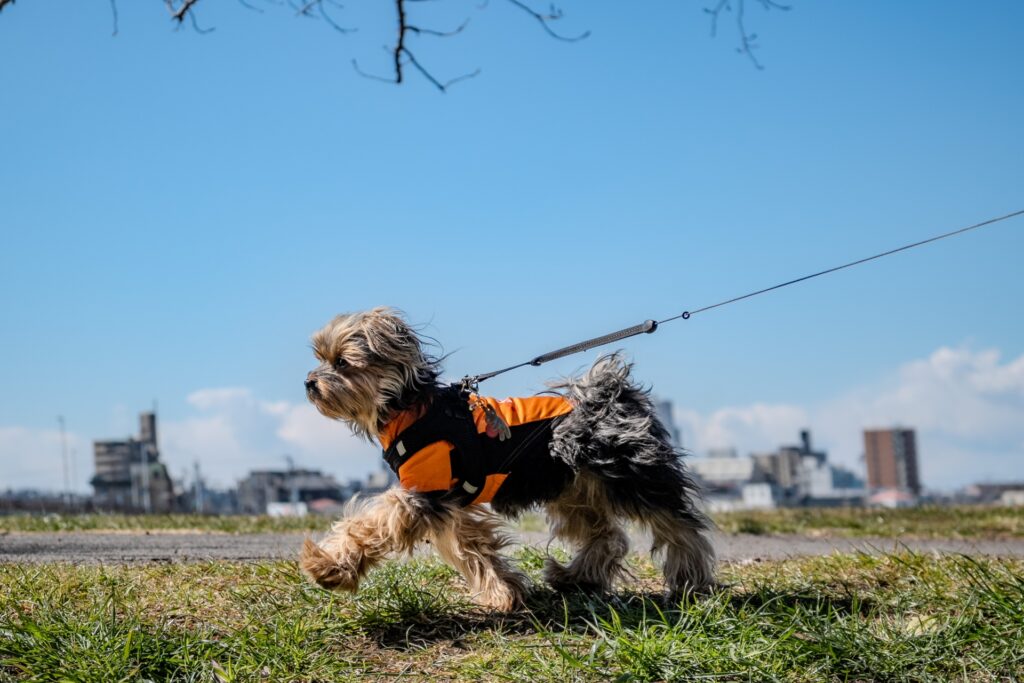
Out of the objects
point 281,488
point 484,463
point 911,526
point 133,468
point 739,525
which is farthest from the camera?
point 281,488

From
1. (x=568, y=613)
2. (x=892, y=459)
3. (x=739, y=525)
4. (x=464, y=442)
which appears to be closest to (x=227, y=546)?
(x=464, y=442)

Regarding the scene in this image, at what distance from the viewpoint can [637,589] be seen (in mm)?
6547

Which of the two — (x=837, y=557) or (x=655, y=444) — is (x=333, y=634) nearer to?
(x=655, y=444)

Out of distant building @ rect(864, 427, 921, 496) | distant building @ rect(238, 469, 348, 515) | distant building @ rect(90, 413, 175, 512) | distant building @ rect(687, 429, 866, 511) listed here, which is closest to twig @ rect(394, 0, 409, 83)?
distant building @ rect(90, 413, 175, 512)

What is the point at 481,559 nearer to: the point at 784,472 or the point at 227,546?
the point at 227,546

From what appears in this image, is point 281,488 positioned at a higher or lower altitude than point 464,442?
lower

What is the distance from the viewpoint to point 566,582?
620cm

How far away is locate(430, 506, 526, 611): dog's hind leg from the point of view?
5691mm

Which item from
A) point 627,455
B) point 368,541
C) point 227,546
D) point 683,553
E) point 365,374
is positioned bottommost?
Answer: point 227,546

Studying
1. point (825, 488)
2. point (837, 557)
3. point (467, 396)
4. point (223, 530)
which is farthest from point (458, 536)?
point (825, 488)

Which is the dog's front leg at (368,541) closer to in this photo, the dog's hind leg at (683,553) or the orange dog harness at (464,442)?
the orange dog harness at (464,442)

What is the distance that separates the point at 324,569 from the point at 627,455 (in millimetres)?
1787

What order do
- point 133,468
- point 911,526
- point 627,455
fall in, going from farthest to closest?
1. point 133,468
2. point 911,526
3. point 627,455

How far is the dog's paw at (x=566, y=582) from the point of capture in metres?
6.16
